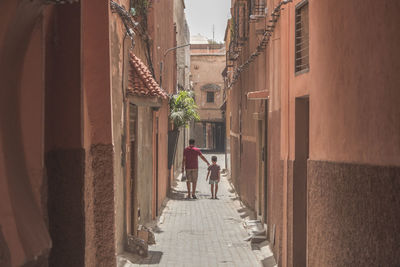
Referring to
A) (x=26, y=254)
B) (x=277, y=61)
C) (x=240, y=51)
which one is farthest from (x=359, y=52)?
(x=240, y=51)

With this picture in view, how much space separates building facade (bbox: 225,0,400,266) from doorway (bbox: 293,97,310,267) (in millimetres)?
14

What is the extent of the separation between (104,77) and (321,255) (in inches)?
113

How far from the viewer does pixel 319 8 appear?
6.47 m

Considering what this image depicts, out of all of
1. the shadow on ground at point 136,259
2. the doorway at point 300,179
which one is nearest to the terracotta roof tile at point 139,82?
the shadow on ground at point 136,259

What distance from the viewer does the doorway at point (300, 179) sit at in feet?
28.0

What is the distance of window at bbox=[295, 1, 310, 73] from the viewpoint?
8.43m

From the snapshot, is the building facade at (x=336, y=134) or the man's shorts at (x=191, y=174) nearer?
the building facade at (x=336, y=134)

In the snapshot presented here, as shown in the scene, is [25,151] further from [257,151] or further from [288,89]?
[257,151]

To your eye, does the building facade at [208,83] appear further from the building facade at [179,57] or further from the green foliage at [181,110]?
the green foliage at [181,110]

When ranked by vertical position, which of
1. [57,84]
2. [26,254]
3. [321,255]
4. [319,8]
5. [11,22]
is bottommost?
[321,255]

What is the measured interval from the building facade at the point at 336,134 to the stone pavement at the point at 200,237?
3.29 feet

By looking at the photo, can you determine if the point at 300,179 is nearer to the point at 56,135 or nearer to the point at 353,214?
the point at 353,214

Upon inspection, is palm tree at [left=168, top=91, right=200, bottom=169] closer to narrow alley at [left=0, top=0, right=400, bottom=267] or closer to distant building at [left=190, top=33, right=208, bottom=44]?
narrow alley at [left=0, top=0, right=400, bottom=267]

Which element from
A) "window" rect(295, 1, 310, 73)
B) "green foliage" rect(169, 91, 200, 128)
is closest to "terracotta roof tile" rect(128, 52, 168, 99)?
"window" rect(295, 1, 310, 73)
